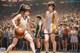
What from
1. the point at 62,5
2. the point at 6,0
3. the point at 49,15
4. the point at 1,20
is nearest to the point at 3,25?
the point at 1,20

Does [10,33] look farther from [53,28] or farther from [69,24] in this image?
[53,28]

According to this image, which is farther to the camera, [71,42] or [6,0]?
[6,0]

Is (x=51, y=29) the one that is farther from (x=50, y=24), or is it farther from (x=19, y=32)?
(x=19, y=32)

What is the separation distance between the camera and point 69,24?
1811 centimetres

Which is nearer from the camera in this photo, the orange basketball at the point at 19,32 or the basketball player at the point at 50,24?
the orange basketball at the point at 19,32

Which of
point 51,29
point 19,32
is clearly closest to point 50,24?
point 51,29

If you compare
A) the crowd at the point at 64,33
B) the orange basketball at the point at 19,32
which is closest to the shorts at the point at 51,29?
the orange basketball at the point at 19,32

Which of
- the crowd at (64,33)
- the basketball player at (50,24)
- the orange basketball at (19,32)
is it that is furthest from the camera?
the crowd at (64,33)

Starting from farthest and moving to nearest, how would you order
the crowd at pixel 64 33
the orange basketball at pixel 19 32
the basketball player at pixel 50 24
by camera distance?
the crowd at pixel 64 33, the basketball player at pixel 50 24, the orange basketball at pixel 19 32

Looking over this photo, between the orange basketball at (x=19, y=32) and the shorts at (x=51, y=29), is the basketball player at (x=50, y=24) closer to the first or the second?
the shorts at (x=51, y=29)

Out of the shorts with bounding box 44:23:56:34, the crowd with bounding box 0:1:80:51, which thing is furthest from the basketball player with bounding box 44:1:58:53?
the crowd with bounding box 0:1:80:51

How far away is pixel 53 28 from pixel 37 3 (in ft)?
29.9

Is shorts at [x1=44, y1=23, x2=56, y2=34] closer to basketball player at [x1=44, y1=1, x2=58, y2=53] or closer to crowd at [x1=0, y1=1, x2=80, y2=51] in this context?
basketball player at [x1=44, y1=1, x2=58, y2=53]

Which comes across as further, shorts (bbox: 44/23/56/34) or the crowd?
the crowd
